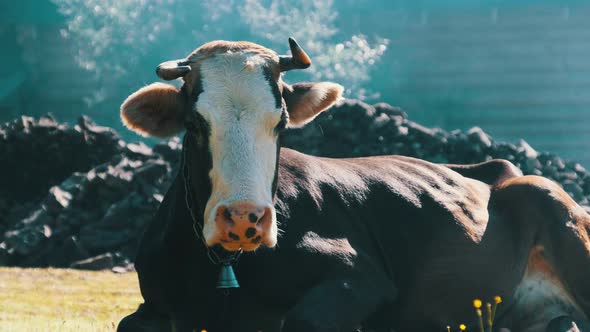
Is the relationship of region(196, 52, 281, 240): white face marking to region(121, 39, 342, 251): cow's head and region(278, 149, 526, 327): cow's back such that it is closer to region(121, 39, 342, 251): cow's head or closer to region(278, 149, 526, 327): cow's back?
region(121, 39, 342, 251): cow's head

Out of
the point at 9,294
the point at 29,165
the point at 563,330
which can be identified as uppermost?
the point at 563,330

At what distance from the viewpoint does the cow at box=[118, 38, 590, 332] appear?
135 inches

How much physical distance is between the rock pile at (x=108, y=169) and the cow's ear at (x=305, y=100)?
19.4ft

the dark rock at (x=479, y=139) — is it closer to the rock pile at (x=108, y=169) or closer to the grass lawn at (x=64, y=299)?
the rock pile at (x=108, y=169)

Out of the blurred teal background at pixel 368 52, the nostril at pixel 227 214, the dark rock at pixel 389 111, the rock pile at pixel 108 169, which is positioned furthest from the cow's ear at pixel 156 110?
the blurred teal background at pixel 368 52

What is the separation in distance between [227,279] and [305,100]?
35.2 inches

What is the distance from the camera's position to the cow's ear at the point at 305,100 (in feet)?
12.8

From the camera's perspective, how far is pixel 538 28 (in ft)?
82.5

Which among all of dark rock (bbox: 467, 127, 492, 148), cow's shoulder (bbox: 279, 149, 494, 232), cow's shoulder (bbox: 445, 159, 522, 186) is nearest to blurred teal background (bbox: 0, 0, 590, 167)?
dark rock (bbox: 467, 127, 492, 148)

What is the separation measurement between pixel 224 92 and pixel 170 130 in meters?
0.39

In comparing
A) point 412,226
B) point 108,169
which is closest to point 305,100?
point 412,226

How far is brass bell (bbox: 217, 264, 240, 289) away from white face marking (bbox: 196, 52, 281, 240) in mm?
347

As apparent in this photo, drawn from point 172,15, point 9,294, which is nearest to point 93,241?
point 9,294

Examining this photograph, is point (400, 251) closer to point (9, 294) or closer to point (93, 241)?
point (9, 294)
